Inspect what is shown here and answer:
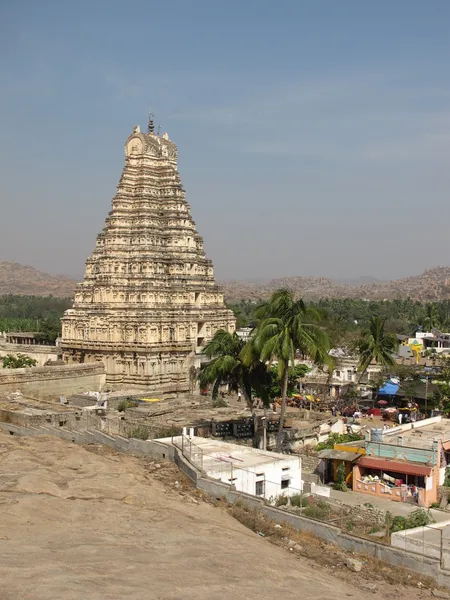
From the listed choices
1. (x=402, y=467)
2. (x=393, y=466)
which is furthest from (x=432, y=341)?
(x=402, y=467)

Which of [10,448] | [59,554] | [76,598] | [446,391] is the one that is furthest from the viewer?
[446,391]

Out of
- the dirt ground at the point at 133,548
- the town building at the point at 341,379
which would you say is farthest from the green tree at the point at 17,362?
the dirt ground at the point at 133,548

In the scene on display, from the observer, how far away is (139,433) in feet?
92.5

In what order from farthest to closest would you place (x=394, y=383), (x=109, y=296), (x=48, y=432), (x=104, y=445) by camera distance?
(x=109, y=296) → (x=394, y=383) → (x=48, y=432) → (x=104, y=445)

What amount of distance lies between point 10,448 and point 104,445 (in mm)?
3475

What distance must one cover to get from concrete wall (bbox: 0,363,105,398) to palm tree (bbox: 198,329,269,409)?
49.8 feet

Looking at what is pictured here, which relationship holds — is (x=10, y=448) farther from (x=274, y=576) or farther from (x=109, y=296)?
(x=109, y=296)

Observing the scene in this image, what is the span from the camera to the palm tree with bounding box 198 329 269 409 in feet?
95.7

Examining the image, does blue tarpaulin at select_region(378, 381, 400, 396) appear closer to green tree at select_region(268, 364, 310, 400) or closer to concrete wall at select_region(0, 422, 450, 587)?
green tree at select_region(268, 364, 310, 400)

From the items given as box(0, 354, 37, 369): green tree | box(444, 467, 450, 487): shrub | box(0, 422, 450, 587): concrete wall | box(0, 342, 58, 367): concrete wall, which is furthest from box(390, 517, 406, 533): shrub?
box(0, 342, 58, 367): concrete wall

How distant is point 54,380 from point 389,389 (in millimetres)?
19327

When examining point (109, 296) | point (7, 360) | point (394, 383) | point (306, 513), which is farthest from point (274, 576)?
point (7, 360)

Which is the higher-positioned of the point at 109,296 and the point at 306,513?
the point at 109,296

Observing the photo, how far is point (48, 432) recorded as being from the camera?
26.6 metres
